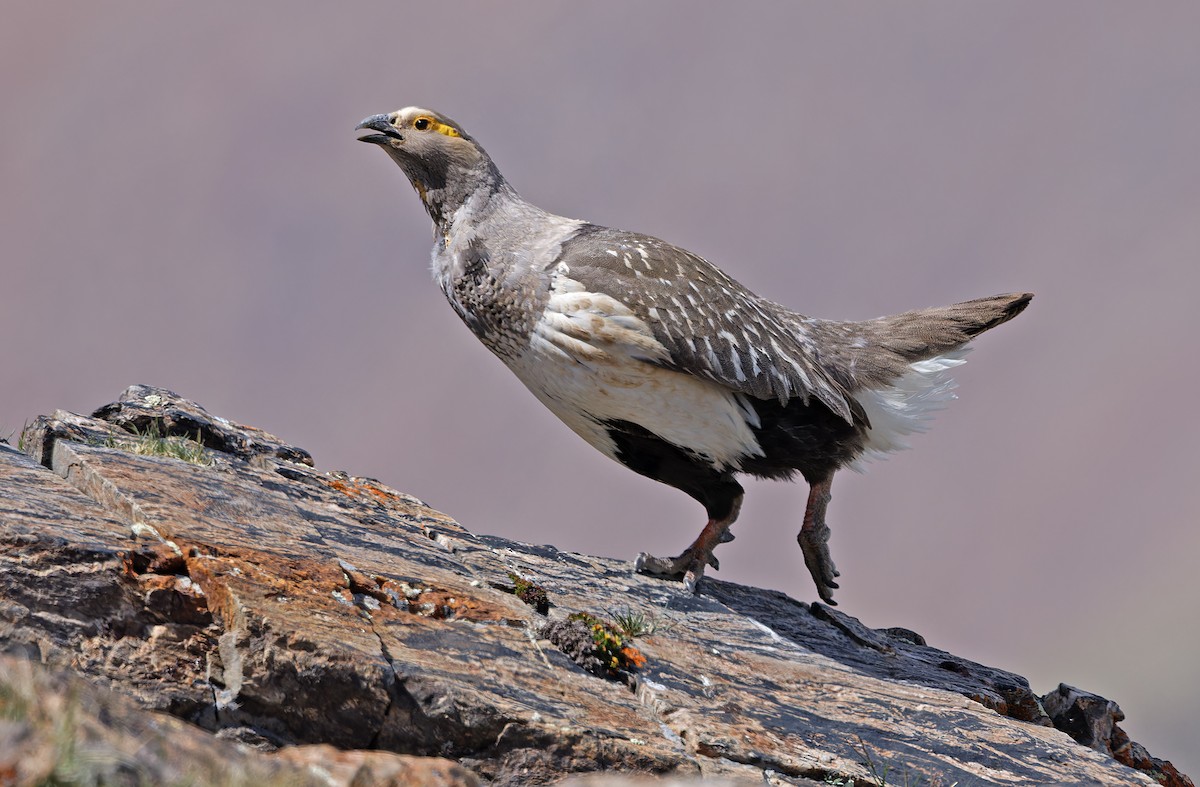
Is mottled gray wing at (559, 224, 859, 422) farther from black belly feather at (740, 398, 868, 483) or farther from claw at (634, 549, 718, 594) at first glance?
claw at (634, 549, 718, 594)

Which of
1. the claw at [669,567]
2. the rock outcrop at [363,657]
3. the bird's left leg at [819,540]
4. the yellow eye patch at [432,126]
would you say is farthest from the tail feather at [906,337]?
the yellow eye patch at [432,126]

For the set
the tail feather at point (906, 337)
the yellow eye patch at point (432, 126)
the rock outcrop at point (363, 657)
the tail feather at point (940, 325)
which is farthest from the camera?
the tail feather at point (940, 325)

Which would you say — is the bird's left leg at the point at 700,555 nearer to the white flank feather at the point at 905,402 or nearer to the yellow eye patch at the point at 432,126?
the white flank feather at the point at 905,402

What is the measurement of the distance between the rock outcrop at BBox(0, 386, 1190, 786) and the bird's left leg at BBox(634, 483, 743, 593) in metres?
0.18

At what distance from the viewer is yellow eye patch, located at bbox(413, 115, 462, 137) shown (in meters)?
8.89

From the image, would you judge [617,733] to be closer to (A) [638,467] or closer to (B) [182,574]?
(B) [182,574]

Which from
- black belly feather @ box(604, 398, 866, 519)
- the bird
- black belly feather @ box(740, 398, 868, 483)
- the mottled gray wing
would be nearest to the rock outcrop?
black belly feather @ box(604, 398, 866, 519)

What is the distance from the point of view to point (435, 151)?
29.1 feet

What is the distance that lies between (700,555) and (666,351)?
1743 millimetres

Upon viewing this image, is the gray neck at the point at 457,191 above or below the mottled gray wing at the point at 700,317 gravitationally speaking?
above

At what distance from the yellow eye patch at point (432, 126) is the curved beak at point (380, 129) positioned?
0.54 ft

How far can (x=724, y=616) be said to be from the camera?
7.82 meters

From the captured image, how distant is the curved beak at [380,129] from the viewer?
349 inches

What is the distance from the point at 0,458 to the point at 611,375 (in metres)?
3.85
